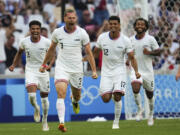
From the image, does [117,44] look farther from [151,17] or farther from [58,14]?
[58,14]

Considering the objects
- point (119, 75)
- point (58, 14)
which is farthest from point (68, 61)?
point (58, 14)

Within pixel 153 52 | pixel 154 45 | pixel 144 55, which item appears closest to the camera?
pixel 153 52

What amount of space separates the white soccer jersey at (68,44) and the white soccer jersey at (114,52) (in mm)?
1211

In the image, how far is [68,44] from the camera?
12.6 meters

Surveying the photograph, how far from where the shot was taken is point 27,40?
579 inches

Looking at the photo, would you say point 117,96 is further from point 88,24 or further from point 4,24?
point 88,24

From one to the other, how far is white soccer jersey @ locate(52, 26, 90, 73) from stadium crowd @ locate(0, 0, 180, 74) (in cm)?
605

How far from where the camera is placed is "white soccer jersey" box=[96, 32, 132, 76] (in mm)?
13711

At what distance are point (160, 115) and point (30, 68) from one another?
6.53m

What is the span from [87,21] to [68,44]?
9798 mm

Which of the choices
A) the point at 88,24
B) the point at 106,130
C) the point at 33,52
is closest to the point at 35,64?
the point at 33,52

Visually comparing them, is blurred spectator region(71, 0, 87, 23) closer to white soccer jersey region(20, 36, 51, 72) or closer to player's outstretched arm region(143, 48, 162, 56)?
player's outstretched arm region(143, 48, 162, 56)

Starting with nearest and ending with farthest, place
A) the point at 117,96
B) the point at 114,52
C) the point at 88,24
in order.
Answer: the point at 117,96, the point at 114,52, the point at 88,24

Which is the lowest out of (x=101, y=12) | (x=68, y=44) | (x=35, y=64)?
(x=35, y=64)
